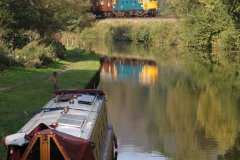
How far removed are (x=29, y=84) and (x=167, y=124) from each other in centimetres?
745

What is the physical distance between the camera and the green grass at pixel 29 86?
54.9 ft

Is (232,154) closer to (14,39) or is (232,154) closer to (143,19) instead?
(14,39)

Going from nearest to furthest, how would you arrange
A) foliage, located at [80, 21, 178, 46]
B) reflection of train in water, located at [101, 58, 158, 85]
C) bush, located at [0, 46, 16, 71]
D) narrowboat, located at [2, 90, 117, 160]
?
1. narrowboat, located at [2, 90, 117, 160]
2. bush, located at [0, 46, 16, 71]
3. reflection of train in water, located at [101, 58, 158, 85]
4. foliage, located at [80, 21, 178, 46]

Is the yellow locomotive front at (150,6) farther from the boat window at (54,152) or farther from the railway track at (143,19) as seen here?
the boat window at (54,152)


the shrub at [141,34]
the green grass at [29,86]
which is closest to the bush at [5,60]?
the green grass at [29,86]

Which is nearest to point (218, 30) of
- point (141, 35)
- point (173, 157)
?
point (141, 35)

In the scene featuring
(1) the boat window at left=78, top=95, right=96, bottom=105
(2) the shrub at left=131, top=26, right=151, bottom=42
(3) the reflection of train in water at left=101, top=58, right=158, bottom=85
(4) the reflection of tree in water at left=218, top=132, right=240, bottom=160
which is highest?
(1) the boat window at left=78, top=95, right=96, bottom=105

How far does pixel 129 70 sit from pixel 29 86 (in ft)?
65.2

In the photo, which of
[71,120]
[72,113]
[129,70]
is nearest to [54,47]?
[129,70]

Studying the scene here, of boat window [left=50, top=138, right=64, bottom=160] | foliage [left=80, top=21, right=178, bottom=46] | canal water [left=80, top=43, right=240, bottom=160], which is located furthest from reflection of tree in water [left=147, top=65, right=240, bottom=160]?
foliage [left=80, top=21, right=178, bottom=46]

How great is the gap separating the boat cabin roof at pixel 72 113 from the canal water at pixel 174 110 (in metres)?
3.22

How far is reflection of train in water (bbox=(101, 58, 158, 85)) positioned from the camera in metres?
37.6

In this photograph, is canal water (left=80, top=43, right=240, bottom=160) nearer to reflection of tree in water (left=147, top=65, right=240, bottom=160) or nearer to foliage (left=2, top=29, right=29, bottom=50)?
reflection of tree in water (left=147, top=65, right=240, bottom=160)

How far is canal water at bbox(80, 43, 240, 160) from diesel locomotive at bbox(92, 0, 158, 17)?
41862 mm
